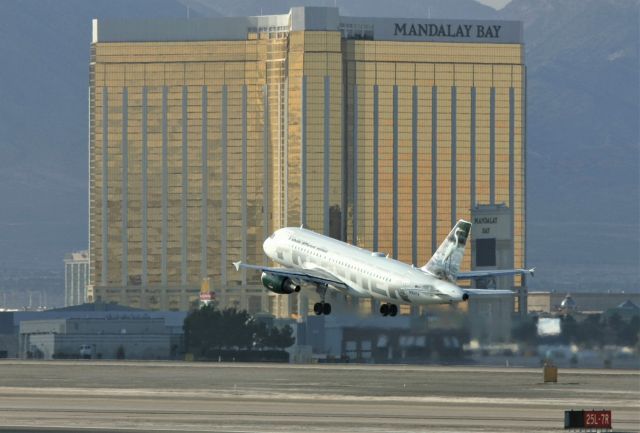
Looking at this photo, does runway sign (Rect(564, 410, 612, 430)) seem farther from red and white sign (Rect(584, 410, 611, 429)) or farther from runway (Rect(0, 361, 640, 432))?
runway (Rect(0, 361, 640, 432))

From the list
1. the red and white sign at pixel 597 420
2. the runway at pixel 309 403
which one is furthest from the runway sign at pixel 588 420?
the runway at pixel 309 403

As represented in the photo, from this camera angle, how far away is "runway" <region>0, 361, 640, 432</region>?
430 ft

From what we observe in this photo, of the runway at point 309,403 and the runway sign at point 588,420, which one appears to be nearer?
the runway sign at point 588,420

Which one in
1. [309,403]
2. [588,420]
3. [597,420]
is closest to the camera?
[597,420]

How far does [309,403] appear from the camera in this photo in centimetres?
15438

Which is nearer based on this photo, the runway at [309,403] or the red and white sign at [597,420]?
the red and white sign at [597,420]

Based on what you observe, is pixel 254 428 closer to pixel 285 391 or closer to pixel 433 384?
pixel 285 391

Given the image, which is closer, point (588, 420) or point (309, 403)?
point (588, 420)

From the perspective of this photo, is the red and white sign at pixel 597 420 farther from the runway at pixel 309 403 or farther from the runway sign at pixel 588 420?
the runway at pixel 309 403

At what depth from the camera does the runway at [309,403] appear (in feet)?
430

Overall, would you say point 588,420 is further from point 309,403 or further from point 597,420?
point 309,403

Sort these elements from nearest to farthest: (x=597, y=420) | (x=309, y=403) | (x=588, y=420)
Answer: (x=597, y=420), (x=588, y=420), (x=309, y=403)

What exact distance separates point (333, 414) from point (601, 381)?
2164 inches

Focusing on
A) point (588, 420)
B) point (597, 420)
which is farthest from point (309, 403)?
point (597, 420)
